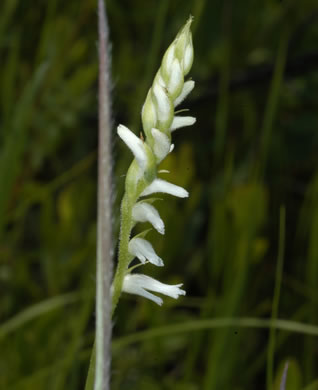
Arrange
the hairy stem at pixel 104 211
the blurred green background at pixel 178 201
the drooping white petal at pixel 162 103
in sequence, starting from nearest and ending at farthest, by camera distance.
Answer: the hairy stem at pixel 104 211 < the drooping white petal at pixel 162 103 < the blurred green background at pixel 178 201

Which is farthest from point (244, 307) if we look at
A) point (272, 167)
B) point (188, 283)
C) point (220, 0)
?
point (220, 0)

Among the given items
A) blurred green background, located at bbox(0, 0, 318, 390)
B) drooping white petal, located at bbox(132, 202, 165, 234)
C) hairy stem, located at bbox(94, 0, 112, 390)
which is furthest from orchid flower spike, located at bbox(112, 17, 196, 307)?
blurred green background, located at bbox(0, 0, 318, 390)

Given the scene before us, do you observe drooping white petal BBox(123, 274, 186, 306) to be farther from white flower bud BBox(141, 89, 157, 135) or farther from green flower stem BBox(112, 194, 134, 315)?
white flower bud BBox(141, 89, 157, 135)

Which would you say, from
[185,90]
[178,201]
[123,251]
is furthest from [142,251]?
[178,201]

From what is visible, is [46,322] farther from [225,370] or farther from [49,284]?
[225,370]

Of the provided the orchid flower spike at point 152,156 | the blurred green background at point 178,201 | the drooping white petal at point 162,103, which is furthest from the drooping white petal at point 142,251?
the blurred green background at point 178,201

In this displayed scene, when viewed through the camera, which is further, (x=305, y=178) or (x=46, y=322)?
(x=305, y=178)

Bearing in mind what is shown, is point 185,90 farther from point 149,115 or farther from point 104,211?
point 104,211

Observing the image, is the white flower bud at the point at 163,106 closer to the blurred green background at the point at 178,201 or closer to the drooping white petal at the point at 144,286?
the drooping white petal at the point at 144,286
